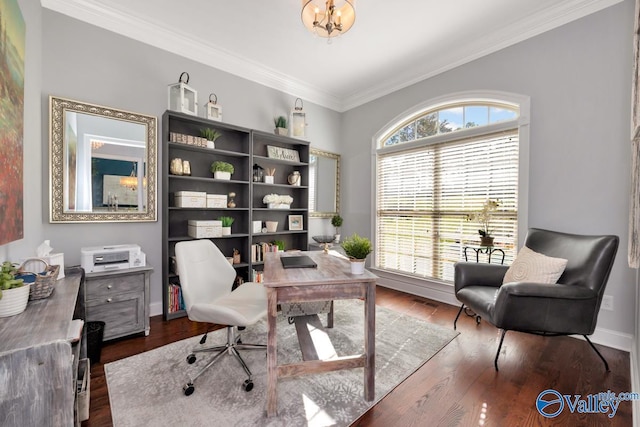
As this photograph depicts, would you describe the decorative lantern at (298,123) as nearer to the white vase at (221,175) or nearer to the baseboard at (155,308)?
the white vase at (221,175)

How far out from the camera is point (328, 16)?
2021 mm

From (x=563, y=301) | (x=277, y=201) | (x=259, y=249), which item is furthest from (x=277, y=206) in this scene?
(x=563, y=301)

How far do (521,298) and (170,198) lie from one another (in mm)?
3363

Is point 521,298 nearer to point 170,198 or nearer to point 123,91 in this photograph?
point 170,198

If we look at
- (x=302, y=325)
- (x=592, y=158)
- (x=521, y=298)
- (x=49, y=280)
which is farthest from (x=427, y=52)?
(x=49, y=280)

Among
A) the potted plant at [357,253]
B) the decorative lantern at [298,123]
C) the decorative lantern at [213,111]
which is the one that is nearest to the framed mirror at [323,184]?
the decorative lantern at [298,123]

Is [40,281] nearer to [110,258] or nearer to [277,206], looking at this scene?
[110,258]

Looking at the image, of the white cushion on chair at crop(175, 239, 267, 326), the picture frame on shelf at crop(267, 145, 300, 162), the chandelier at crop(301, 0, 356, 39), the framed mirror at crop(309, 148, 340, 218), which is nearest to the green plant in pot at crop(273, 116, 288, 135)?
the picture frame on shelf at crop(267, 145, 300, 162)

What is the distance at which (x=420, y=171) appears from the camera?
12.2 feet

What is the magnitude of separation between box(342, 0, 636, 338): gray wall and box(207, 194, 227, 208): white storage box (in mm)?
3296

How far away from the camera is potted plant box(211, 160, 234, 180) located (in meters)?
3.16

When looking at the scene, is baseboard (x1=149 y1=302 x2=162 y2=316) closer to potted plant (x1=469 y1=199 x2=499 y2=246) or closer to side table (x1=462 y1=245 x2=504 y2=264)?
side table (x1=462 y1=245 x2=504 y2=264)

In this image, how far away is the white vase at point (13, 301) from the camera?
1.15 m

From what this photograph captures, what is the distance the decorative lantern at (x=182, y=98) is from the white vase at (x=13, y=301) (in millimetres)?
2146
